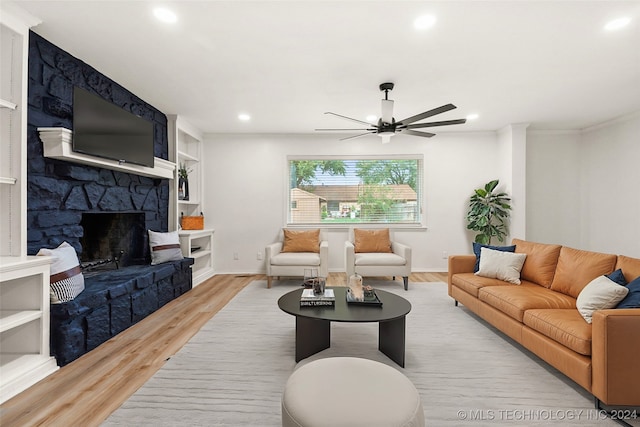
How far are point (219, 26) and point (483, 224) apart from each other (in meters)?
4.64

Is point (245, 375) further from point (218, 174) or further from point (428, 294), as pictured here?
point (218, 174)

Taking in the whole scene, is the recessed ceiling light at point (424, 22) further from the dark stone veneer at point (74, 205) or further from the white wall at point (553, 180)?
the white wall at point (553, 180)

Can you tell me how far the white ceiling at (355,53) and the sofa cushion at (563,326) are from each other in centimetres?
212

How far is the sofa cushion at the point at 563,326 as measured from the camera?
1.79 meters

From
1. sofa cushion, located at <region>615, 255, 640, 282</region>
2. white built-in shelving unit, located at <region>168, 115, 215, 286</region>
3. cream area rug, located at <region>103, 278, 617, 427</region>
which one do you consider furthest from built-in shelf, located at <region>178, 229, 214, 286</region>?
sofa cushion, located at <region>615, 255, 640, 282</region>


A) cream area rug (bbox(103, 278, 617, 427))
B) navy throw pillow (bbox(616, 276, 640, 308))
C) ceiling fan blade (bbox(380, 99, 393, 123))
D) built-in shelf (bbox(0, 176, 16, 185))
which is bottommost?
cream area rug (bbox(103, 278, 617, 427))

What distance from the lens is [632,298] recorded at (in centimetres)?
184

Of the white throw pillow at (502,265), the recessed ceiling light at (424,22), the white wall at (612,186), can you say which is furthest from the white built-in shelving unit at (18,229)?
the white wall at (612,186)

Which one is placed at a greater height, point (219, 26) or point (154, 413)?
point (219, 26)

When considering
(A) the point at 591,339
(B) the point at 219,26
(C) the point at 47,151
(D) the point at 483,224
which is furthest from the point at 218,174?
(A) the point at 591,339

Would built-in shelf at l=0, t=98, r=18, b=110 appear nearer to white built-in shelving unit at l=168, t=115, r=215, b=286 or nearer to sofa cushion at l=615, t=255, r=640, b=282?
white built-in shelving unit at l=168, t=115, r=215, b=286

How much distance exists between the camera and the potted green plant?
5047 mm

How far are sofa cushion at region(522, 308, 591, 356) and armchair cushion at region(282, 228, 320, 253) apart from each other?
3158mm

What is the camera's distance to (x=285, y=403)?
1224 millimetres
